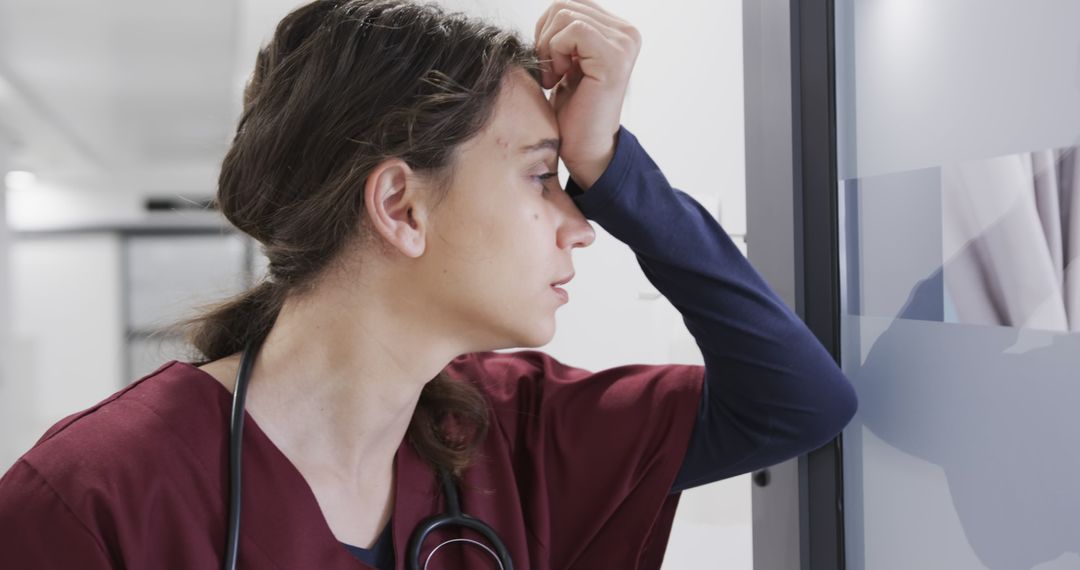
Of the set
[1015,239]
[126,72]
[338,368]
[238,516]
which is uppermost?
[126,72]

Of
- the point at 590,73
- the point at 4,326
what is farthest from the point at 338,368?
the point at 4,326

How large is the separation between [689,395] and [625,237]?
193 mm

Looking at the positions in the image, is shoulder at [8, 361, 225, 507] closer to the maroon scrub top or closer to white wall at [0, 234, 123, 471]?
the maroon scrub top

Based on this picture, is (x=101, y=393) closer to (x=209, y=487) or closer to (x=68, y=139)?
(x=68, y=139)

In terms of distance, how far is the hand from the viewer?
0.73 m

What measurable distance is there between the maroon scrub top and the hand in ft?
0.86

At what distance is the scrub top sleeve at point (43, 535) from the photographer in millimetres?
597

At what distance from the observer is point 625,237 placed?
0.77 m

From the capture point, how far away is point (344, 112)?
711mm

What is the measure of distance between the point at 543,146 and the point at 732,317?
25 centimetres

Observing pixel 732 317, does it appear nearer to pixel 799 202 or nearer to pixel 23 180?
pixel 799 202

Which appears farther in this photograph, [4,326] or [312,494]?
[4,326]

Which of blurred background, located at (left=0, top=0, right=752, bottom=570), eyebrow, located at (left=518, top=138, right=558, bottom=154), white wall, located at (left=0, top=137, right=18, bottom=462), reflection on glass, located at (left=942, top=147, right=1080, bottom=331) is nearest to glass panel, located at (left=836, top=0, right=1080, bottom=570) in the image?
reflection on glass, located at (left=942, top=147, right=1080, bottom=331)

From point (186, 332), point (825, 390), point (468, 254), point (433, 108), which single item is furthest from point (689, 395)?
point (186, 332)
